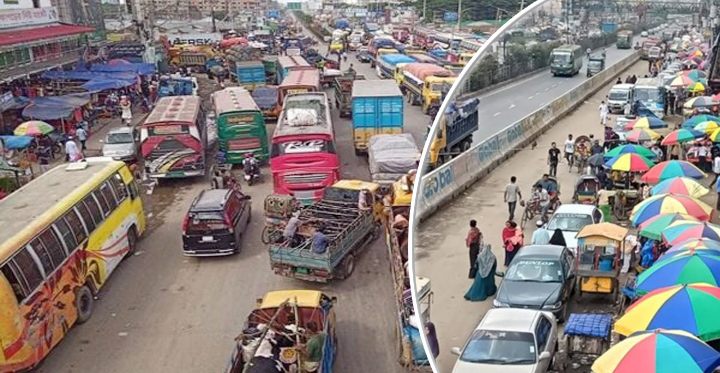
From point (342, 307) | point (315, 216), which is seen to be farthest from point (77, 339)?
point (315, 216)

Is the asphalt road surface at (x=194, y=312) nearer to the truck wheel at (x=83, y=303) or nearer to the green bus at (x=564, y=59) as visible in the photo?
the truck wheel at (x=83, y=303)

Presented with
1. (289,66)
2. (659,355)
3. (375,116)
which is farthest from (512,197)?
(289,66)

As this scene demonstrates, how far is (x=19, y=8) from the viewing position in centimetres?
3384

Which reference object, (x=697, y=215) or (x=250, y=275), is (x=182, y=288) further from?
(x=697, y=215)

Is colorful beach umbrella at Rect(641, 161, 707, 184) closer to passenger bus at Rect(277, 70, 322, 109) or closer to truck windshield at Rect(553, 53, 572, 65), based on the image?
truck windshield at Rect(553, 53, 572, 65)

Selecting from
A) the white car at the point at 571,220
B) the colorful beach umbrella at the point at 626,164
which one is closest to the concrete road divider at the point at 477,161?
the white car at the point at 571,220

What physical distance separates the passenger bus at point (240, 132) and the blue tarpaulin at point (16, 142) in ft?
19.1

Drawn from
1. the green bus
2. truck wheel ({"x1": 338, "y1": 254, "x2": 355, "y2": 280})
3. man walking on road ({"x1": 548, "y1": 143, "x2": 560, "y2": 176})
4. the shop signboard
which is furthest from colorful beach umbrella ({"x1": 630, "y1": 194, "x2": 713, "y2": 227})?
the shop signboard

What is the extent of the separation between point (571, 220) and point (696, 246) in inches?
13.4

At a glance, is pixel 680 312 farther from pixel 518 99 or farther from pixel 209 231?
pixel 209 231

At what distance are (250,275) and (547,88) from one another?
11088 mm

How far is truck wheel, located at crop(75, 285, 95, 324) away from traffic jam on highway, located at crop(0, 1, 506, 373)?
0.09ft

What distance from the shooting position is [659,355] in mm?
1361

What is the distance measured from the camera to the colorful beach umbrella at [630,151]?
6.69ft
